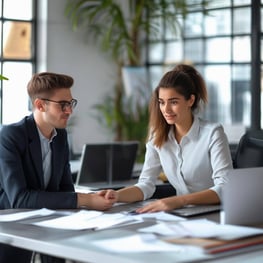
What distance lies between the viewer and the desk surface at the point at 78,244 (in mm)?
2104

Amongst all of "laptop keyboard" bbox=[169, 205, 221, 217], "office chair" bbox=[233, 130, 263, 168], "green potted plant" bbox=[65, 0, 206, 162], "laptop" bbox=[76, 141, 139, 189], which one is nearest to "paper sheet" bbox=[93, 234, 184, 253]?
"laptop keyboard" bbox=[169, 205, 221, 217]

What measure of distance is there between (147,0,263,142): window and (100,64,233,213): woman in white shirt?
4.83m

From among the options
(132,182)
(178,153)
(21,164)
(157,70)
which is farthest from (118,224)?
(157,70)

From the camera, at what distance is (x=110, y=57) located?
29.3 feet

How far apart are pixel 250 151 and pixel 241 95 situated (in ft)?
15.8

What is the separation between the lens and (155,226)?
257cm

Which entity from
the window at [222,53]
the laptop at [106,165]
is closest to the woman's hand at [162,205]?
the laptop at [106,165]

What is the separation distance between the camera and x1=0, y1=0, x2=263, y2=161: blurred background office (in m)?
8.27

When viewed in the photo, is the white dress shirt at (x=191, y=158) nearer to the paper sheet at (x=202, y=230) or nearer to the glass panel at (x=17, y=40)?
the paper sheet at (x=202, y=230)

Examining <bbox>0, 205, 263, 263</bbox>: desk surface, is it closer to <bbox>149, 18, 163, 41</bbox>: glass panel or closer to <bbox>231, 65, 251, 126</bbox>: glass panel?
<bbox>231, 65, 251, 126</bbox>: glass panel

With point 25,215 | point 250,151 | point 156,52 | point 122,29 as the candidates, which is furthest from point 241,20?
point 25,215

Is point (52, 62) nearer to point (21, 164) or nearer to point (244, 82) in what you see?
point (244, 82)

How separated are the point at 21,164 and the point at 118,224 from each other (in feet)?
2.29

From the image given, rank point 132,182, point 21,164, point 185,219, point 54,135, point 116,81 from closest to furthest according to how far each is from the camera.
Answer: point 185,219, point 21,164, point 54,135, point 132,182, point 116,81
